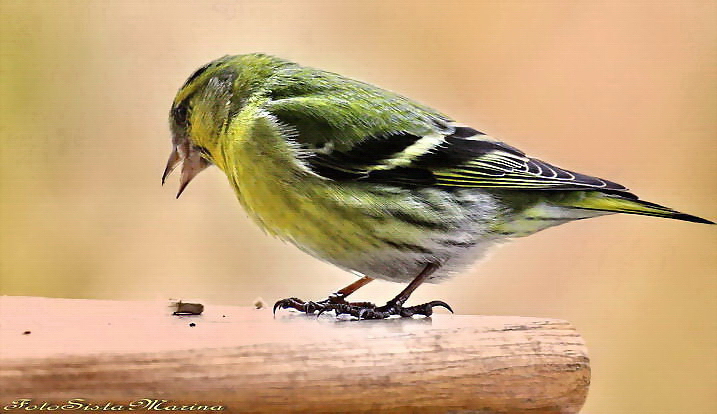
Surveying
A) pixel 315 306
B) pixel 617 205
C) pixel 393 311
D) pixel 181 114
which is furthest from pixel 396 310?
pixel 181 114

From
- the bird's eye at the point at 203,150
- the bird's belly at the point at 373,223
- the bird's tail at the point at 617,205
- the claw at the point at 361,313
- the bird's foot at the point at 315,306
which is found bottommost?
the bird's foot at the point at 315,306

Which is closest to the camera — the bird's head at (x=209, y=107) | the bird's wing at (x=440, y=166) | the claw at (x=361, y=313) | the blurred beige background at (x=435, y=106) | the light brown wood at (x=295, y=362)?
the light brown wood at (x=295, y=362)

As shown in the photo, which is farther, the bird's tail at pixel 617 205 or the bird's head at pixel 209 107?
the bird's head at pixel 209 107

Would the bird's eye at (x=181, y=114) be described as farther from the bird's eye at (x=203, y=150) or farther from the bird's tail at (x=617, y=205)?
the bird's tail at (x=617, y=205)

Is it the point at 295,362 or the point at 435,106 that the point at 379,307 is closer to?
the point at 295,362

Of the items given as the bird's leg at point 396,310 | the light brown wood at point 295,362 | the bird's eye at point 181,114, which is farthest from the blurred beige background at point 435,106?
the light brown wood at point 295,362

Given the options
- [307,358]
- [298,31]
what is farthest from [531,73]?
[307,358]
